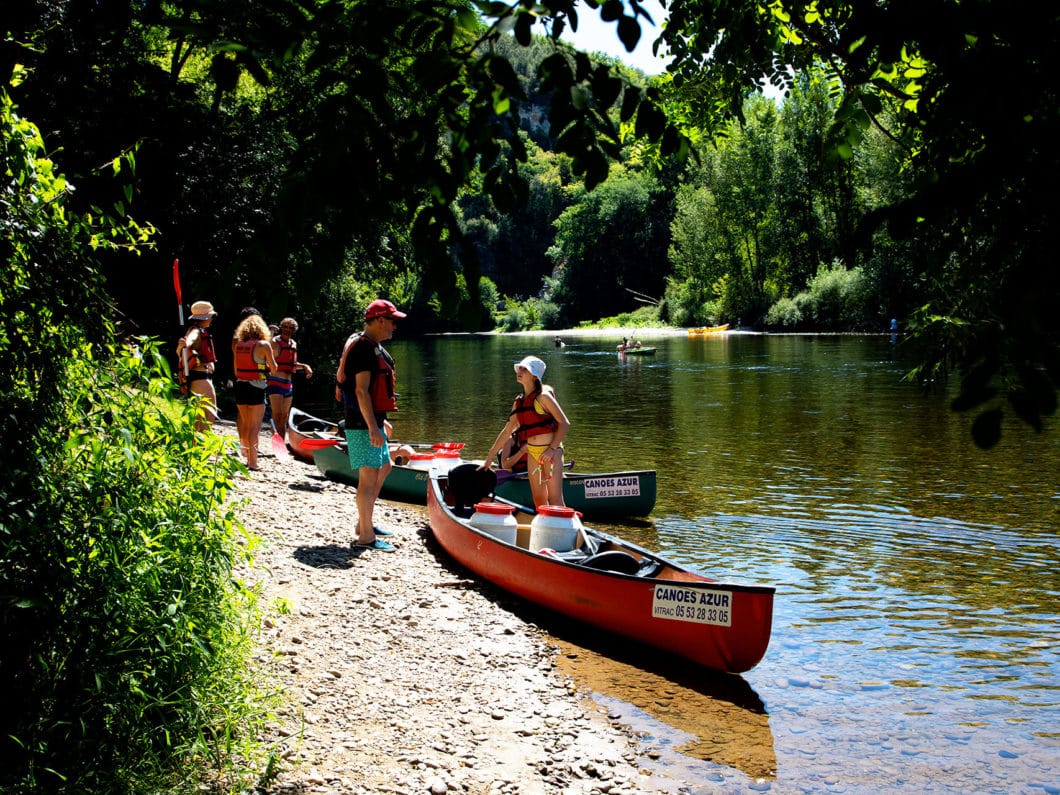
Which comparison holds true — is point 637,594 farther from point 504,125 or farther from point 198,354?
point 198,354

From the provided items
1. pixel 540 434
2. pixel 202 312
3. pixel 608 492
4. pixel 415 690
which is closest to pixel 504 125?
pixel 415 690

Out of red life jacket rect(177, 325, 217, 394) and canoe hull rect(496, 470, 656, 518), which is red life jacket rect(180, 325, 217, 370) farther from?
canoe hull rect(496, 470, 656, 518)

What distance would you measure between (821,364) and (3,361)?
3333cm

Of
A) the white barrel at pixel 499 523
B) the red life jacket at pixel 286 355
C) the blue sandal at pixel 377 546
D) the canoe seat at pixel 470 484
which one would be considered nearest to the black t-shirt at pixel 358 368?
the blue sandal at pixel 377 546

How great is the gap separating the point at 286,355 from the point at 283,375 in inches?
36.2

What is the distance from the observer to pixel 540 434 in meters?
9.78

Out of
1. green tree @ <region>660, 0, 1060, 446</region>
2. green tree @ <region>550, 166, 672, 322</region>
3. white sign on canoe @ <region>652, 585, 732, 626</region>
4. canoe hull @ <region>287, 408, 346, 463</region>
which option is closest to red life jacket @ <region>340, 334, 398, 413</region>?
white sign on canoe @ <region>652, 585, 732, 626</region>

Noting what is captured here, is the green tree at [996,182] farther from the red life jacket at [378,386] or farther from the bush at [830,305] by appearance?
the bush at [830,305]

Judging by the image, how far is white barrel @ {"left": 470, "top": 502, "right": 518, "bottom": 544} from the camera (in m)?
8.74

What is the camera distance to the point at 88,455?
13.4ft

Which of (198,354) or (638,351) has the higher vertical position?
(198,354)

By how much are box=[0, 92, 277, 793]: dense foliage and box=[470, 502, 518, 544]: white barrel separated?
450cm

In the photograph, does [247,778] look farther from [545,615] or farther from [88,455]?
[545,615]

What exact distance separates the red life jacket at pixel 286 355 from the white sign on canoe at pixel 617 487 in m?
5.27
